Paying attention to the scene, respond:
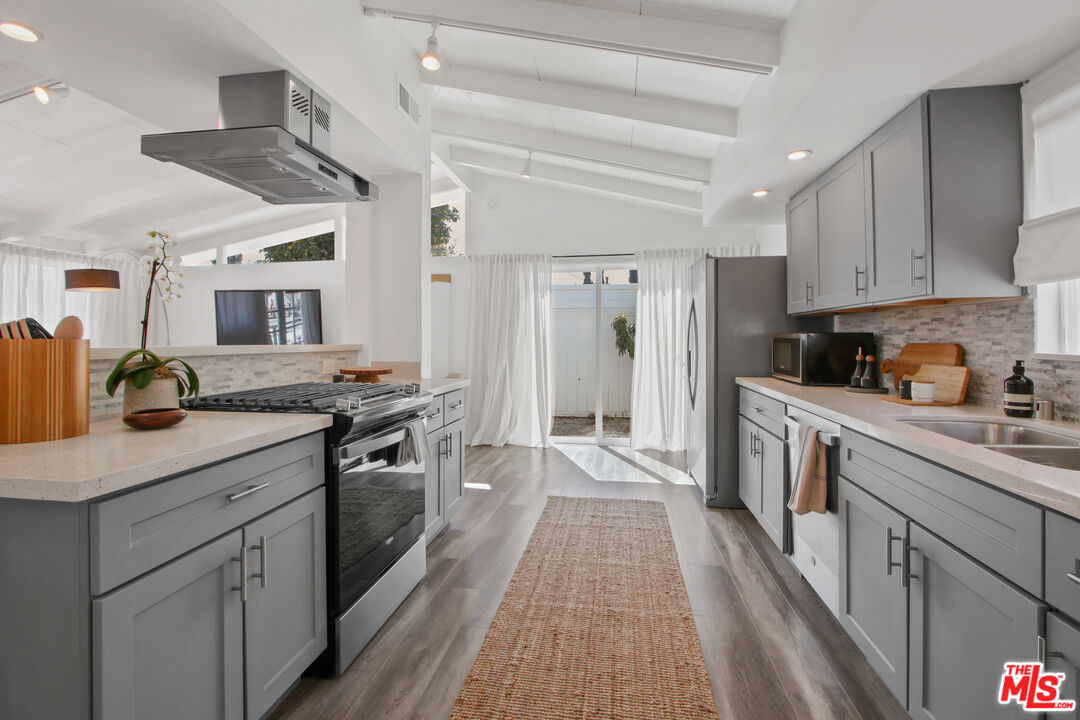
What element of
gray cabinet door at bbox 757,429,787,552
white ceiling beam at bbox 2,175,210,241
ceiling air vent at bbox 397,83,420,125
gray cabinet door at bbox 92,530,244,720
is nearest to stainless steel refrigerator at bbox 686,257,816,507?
gray cabinet door at bbox 757,429,787,552

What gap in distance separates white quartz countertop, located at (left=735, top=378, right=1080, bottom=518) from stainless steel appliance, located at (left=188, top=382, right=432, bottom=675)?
1.78 metres

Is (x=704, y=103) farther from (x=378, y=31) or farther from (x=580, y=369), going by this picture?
(x=580, y=369)

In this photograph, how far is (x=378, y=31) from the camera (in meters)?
2.77

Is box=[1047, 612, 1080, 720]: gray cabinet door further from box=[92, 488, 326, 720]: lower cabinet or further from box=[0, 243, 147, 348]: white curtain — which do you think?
box=[0, 243, 147, 348]: white curtain

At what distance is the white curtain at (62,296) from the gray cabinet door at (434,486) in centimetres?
421

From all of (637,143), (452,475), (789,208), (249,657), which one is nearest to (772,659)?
(249,657)

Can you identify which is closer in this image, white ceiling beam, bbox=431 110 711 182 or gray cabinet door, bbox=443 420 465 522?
gray cabinet door, bbox=443 420 465 522

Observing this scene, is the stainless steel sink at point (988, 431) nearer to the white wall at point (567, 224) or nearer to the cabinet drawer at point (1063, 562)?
the cabinet drawer at point (1063, 562)

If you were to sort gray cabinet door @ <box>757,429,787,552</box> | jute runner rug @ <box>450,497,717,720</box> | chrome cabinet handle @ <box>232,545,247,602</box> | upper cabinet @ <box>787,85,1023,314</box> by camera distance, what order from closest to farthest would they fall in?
chrome cabinet handle @ <box>232,545,247,602</box>
jute runner rug @ <box>450,497,717,720</box>
upper cabinet @ <box>787,85,1023,314</box>
gray cabinet door @ <box>757,429,787,552</box>

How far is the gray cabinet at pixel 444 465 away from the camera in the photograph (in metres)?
2.69

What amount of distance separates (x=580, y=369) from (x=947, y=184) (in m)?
4.29

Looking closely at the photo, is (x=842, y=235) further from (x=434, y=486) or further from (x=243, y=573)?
(x=243, y=573)

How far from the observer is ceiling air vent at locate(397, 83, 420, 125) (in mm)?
3086

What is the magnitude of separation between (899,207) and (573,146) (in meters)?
2.60
